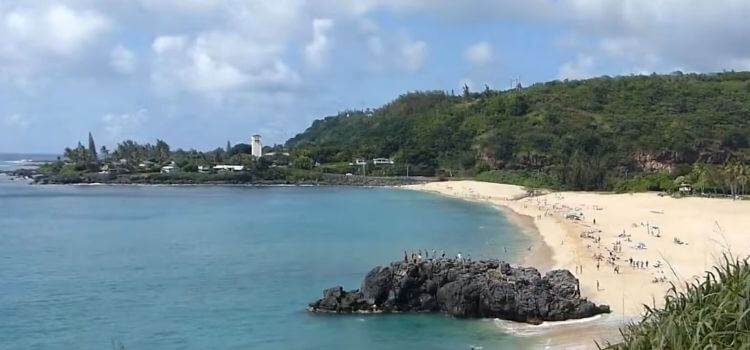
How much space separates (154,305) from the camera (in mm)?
31109

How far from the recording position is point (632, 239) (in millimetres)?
44875

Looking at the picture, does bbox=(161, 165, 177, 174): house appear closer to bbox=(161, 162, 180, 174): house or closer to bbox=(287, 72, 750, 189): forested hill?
bbox=(161, 162, 180, 174): house

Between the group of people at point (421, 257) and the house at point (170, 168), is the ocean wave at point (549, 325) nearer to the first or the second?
the group of people at point (421, 257)

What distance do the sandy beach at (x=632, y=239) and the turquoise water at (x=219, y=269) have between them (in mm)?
4076

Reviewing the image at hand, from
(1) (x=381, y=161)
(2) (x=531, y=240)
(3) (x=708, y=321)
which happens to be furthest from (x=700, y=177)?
(3) (x=708, y=321)

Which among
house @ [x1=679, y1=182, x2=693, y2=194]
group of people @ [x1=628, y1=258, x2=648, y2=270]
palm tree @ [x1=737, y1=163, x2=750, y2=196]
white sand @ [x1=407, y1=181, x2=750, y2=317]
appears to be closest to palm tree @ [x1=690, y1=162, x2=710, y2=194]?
house @ [x1=679, y1=182, x2=693, y2=194]

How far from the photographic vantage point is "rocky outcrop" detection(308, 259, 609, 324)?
Result: 26.4 metres

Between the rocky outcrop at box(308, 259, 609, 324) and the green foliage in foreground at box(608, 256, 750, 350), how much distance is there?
17597 millimetres

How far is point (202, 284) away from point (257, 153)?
133m

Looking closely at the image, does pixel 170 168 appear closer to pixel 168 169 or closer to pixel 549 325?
pixel 168 169

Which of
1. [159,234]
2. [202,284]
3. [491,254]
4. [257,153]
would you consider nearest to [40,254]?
[159,234]

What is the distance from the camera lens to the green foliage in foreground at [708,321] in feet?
25.4

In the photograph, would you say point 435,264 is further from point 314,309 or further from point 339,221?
point 339,221

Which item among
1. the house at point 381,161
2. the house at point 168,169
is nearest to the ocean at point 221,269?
the house at point 381,161
